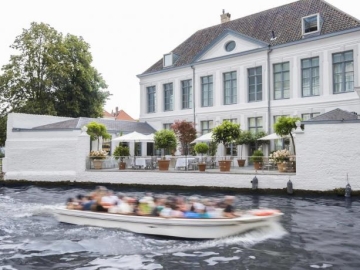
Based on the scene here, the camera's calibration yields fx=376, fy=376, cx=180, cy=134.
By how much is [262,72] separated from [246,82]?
1520 mm

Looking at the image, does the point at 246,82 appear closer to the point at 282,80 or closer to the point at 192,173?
the point at 282,80

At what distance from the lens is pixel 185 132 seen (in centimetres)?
2838

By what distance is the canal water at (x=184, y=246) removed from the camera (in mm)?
9089

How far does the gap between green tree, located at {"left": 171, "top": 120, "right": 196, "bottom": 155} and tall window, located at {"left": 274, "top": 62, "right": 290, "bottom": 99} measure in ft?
21.9

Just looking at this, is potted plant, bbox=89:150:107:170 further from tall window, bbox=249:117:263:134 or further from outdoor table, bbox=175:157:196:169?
tall window, bbox=249:117:263:134

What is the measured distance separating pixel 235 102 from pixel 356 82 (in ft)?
29.7

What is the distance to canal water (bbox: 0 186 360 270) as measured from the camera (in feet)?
29.8

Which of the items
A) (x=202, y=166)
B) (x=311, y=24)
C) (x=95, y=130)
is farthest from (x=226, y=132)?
(x=311, y=24)

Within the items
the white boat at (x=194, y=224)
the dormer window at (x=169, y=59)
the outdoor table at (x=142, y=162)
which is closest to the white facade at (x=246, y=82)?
the dormer window at (x=169, y=59)

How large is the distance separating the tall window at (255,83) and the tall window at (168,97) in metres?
7.85

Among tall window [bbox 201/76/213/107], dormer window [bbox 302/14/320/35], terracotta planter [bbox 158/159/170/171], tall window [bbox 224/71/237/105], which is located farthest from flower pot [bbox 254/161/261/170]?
dormer window [bbox 302/14/320/35]

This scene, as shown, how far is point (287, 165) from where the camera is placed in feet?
67.3

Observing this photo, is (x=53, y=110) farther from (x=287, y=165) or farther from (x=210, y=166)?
(x=287, y=165)

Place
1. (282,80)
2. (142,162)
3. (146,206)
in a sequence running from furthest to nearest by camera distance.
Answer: (282,80)
(142,162)
(146,206)
